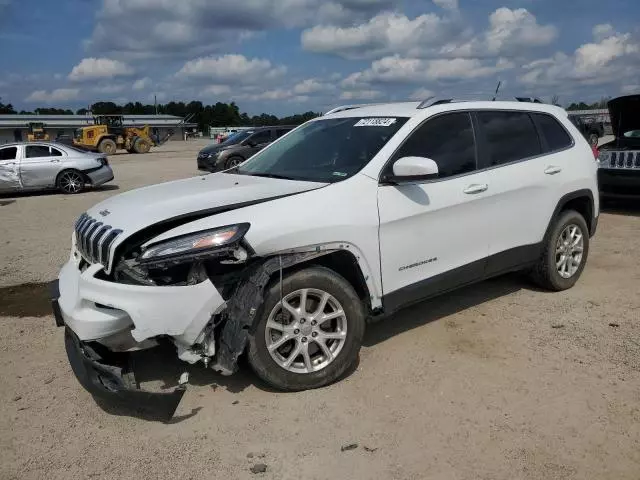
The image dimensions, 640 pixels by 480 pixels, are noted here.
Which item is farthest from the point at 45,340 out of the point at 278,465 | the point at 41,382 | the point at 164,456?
the point at 278,465

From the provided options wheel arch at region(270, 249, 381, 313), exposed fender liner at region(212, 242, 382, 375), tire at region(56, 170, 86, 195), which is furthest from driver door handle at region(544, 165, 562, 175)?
tire at region(56, 170, 86, 195)

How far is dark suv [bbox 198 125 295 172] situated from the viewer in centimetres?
1856

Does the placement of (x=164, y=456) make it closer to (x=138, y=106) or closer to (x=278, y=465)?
(x=278, y=465)

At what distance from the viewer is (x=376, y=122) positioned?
14.4 ft

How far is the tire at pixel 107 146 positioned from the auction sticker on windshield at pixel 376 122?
116 feet

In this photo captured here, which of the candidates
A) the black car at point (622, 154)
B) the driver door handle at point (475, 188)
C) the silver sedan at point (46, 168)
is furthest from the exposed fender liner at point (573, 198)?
the silver sedan at point (46, 168)

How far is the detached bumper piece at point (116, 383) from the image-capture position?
316 cm

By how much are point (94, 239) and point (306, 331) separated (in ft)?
4.85

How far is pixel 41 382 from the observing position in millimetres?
3916

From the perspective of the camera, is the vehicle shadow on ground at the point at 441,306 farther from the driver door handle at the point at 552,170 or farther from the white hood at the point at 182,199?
the white hood at the point at 182,199

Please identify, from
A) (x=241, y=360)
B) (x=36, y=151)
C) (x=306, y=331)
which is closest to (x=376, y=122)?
(x=306, y=331)

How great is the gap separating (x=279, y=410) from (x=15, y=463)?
1457mm

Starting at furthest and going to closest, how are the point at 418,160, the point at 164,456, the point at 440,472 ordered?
1. the point at 418,160
2. the point at 164,456
3. the point at 440,472

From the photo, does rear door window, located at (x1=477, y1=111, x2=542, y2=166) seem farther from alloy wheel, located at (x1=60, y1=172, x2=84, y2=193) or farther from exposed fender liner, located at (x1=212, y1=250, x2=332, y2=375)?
alloy wheel, located at (x1=60, y1=172, x2=84, y2=193)
